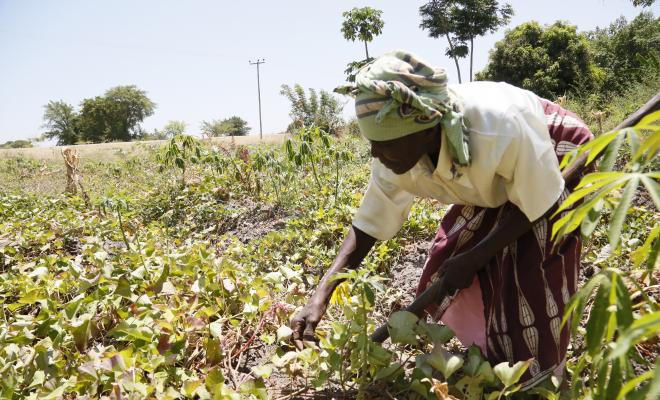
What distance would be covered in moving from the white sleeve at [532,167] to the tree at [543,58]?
60.2 ft

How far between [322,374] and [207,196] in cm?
344

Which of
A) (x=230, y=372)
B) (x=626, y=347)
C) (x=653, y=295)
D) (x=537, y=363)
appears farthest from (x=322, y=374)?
(x=653, y=295)

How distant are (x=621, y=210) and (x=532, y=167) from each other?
780 millimetres

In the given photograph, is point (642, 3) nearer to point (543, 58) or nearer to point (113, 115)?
point (543, 58)

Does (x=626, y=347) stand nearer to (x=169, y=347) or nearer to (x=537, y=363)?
(x=537, y=363)

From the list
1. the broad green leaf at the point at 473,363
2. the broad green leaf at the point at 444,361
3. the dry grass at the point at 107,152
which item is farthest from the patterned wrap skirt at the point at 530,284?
the dry grass at the point at 107,152

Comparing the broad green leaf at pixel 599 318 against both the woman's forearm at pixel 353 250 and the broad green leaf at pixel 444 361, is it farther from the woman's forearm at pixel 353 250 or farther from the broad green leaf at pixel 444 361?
the woman's forearm at pixel 353 250

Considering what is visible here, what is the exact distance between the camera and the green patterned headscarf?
124 cm

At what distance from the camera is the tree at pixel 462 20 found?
2341cm

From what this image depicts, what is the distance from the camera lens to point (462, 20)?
77.4 feet

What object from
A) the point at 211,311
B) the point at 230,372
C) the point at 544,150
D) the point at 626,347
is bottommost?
the point at 230,372

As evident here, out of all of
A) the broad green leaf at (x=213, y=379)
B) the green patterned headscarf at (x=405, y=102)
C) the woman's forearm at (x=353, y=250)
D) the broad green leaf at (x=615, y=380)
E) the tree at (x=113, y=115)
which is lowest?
the broad green leaf at (x=213, y=379)

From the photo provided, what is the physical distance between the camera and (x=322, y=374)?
1350mm

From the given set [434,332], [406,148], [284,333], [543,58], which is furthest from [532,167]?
[543,58]
